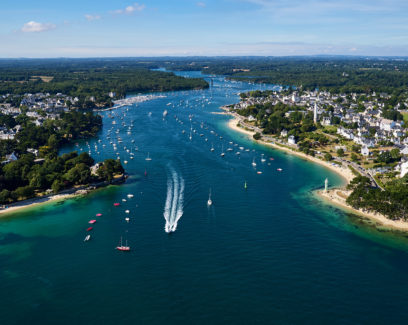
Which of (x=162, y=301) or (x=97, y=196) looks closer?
(x=162, y=301)

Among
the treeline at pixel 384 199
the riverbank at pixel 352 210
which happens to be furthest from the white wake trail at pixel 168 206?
the treeline at pixel 384 199

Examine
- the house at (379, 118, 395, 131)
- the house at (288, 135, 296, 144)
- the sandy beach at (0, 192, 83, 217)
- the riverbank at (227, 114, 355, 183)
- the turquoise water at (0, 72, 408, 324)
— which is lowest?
the turquoise water at (0, 72, 408, 324)

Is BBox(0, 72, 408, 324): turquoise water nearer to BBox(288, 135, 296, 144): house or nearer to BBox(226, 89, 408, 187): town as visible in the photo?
BBox(226, 89, 408, 187): town

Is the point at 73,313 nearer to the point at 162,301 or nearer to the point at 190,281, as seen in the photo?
the point at 162,301

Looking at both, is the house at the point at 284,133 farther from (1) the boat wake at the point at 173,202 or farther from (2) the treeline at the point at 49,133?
(2) the treeline at the point at 49,133

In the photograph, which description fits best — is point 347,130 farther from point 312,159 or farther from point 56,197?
point 56,197

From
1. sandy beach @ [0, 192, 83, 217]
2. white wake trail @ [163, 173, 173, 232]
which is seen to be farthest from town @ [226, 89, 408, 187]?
sandy beach @ [0, 192, 83, 217]

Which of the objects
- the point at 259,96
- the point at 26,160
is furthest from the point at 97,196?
the point at 259,96

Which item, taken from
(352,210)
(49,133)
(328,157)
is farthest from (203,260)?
(49,133)
